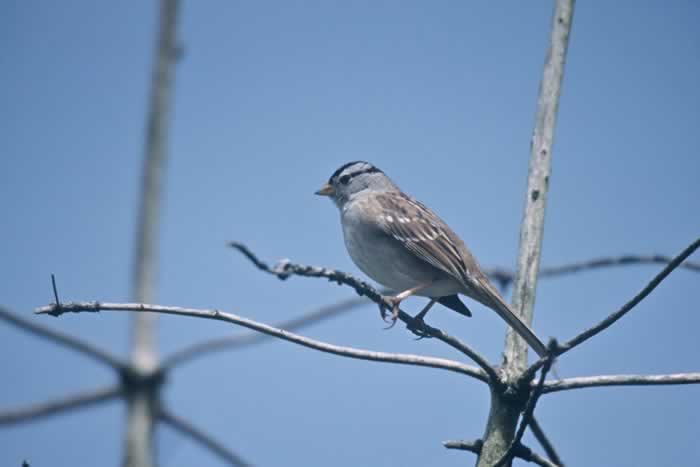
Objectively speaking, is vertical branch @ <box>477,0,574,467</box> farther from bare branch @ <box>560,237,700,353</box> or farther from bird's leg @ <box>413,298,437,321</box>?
bird's leg @ <box>413,298,437,321</box>

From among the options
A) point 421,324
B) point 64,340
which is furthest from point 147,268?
point 421,324

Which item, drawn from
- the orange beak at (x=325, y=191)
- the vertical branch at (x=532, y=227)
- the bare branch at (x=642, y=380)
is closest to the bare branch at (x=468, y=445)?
the vertical branch at (x=532, y=227)

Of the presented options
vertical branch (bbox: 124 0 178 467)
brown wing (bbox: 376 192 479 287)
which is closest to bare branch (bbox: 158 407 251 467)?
vertical branch (bbox: 124 0 178 467)

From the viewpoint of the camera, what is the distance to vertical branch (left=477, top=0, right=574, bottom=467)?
3.36m

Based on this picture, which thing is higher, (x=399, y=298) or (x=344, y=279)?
(x=399, y=298)

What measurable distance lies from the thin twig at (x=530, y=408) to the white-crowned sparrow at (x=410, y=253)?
194cm

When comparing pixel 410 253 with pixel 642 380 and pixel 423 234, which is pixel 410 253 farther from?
pixel 642 380

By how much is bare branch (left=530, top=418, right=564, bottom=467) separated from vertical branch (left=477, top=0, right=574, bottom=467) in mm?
94

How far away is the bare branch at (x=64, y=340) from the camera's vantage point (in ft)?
10.8

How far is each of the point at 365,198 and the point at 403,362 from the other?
318cm

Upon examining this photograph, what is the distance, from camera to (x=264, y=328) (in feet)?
9.86

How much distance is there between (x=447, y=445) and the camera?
3.26 metres

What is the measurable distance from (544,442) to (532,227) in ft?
3.25

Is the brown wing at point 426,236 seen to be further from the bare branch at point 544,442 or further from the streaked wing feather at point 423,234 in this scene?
the bare branch at point 544,442
